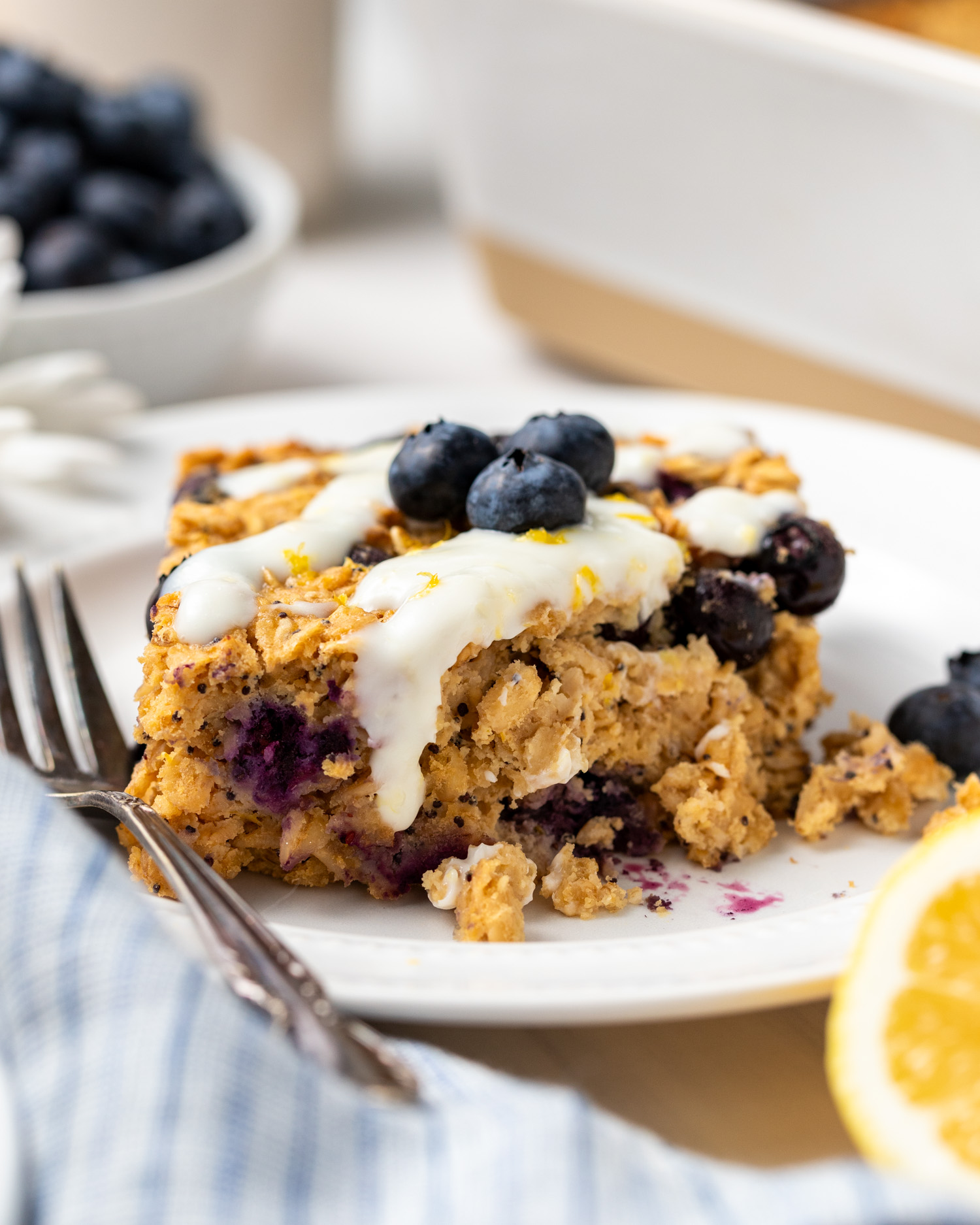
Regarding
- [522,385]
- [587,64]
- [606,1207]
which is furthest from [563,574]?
[522,385]

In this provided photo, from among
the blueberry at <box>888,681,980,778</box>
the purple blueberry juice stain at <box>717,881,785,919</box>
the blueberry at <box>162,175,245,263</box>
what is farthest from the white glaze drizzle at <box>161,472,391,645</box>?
the blueberry at <box>162,175,245,263</box>

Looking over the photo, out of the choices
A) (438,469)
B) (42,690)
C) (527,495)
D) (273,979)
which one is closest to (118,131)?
(42,690)

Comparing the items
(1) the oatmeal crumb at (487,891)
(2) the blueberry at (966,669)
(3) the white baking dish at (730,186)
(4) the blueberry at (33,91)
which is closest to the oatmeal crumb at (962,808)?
(2) the blueberry at (966,669)

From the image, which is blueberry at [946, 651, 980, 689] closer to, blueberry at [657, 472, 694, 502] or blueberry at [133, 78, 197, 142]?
blueberry at [657, 472, 694, 502]

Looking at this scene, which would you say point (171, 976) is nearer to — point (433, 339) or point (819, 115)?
point (819, 115)

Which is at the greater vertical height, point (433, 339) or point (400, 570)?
point (400, 570)

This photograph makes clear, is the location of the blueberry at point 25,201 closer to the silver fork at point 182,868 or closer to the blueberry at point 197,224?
the blueberry at point 197,224

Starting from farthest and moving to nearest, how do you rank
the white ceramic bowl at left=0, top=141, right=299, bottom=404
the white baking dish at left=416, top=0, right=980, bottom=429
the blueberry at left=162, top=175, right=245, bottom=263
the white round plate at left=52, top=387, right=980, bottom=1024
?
the blueberry at left=162, top=175, right=245, bottom=263, the white ceramic bowl at left=0, top=141, right=299, bottom=404, the white baking dish at left=416, top=0, right=980, bottom=429, the white round plate at left=52, top=387, right=980, bottom=1024
